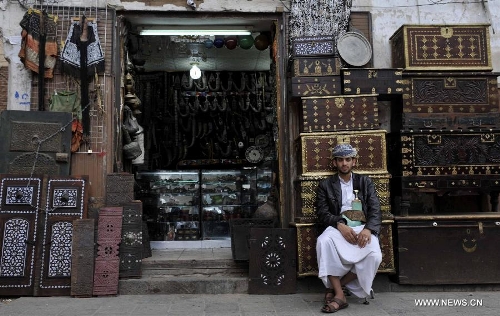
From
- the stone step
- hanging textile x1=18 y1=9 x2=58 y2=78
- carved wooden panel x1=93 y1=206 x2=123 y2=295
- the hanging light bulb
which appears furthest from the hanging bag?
the hanging light bulb

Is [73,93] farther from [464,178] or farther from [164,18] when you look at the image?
[464,178]

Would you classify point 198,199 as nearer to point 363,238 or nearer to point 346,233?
point 346,233

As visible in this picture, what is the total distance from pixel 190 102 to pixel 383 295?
5.98m

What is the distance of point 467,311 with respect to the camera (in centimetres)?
436

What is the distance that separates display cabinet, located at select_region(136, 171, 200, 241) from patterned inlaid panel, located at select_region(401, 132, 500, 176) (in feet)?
14.2

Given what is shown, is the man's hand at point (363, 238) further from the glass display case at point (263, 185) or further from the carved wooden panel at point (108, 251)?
the glass display case at point (263, 185)

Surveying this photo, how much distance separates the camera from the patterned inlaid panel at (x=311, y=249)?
5.04 meters

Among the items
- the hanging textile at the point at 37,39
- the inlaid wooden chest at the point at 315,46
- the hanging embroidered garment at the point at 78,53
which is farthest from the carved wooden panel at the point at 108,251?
the inlaid wooden chest at the point at 315,46

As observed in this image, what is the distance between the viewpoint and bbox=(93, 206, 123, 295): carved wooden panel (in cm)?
494

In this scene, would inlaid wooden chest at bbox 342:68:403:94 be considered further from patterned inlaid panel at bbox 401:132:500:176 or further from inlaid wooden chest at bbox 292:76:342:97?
patterned inlaid panel at bbox 401:132:500:176

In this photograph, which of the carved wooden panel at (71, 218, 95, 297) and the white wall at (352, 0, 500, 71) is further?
the white wall at (352, 0, 500, 71)

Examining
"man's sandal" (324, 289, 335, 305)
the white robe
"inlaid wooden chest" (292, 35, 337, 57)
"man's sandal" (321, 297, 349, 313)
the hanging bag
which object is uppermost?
"inlaid wooden chest" (292, 35, 337, 57)

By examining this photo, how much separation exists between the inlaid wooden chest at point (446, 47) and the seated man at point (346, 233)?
1.71 metres

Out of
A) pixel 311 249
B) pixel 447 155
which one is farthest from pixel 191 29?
pixel 447 155
